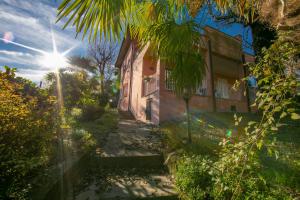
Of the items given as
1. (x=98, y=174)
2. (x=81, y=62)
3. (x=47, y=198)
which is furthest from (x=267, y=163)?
(x=81, y=62)

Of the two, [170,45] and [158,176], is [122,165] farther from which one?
[170,45]

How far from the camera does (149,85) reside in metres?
9.55

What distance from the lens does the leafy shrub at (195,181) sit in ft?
7.47

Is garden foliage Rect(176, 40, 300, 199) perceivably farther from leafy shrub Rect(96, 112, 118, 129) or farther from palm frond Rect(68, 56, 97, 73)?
palm frond Rect(68, 56, 97, 73)

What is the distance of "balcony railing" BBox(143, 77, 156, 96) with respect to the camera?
29.2 feet

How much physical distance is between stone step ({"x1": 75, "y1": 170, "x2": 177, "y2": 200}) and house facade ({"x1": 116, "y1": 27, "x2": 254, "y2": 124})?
353 cm

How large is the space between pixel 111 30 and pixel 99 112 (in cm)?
912

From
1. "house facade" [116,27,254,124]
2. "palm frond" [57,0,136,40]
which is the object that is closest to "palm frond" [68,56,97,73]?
"house facade" [116,27,254,124]

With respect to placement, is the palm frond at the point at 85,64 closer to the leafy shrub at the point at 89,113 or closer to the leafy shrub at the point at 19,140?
the leafy shrub at the point at 89,113

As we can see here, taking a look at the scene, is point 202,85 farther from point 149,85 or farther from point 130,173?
point 130,173

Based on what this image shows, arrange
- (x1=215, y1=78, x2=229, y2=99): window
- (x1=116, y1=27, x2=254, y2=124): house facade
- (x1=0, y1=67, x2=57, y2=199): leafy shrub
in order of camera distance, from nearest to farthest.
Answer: (x1=0, y1=67, x2=57, y2=199): leafy shrub, (x1=116, y1=27, x2=254, y2=124): house facade, (x1=215, y1=78, x2=229, y2=99): window

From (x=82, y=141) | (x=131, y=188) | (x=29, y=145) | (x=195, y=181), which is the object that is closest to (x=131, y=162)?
(x=131, y=188)

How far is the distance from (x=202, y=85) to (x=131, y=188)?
21.7ft

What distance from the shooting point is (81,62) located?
21047 mm
